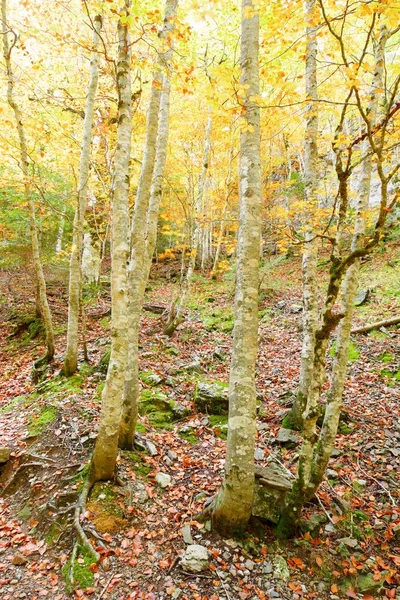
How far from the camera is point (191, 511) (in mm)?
4156

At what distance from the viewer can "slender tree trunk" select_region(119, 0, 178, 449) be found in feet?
16.3

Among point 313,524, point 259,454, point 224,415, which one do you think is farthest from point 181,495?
point 224,415

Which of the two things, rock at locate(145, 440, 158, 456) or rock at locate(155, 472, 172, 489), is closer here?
rock at locate(155, 472, 172, 489)

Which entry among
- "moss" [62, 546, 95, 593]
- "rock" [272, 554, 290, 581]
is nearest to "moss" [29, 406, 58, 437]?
"moss" [62, 546, 95, 593]

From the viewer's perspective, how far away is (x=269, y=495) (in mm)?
3914

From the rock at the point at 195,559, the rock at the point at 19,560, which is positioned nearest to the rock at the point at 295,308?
the rock at the point at 195,559

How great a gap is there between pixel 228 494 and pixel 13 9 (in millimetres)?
13188

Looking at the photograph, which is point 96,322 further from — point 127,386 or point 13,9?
point 13,9

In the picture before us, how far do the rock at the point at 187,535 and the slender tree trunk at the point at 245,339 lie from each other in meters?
0.33

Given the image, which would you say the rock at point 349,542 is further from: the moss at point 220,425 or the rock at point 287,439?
the moss at point 220,425

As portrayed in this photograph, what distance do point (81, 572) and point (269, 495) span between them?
2251mm

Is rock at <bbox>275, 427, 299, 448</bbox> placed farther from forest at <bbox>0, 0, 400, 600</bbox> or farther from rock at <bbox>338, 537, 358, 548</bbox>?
rock at <bbox>338, 537, 358, 548</bbox>

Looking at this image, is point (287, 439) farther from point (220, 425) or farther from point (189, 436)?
point (189, 436)

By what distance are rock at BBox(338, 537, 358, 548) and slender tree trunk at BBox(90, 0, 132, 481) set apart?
2.97 metres
